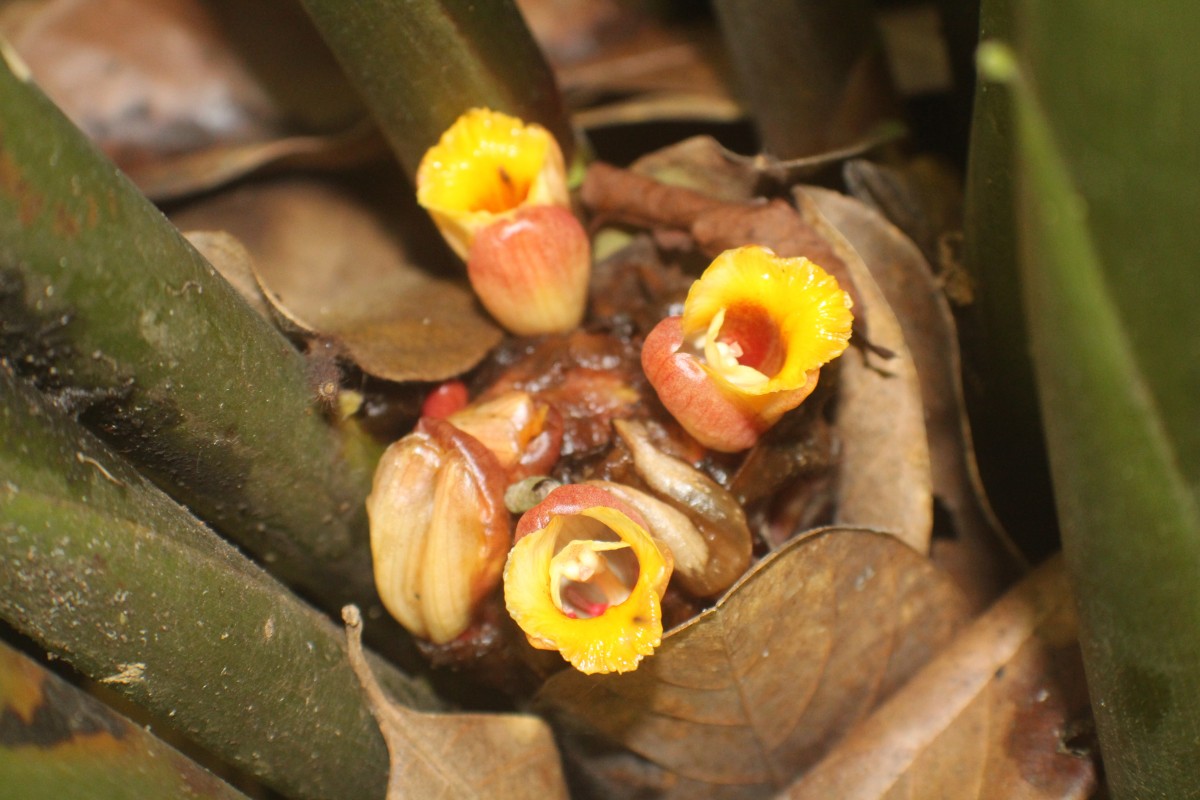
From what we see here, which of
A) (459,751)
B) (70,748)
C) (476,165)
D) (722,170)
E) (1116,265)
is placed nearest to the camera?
(1116,265)

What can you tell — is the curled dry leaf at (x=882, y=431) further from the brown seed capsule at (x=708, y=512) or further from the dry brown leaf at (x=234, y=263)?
the dry brown leaf at (x=234, y=263)

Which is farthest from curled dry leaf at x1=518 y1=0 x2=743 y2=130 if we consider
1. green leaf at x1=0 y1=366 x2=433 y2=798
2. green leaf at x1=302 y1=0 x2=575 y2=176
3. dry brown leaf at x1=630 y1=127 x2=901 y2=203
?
green leaf at x1=0 y1=366 x2=433 y2=798

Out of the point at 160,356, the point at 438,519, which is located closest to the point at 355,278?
the point at 438,519

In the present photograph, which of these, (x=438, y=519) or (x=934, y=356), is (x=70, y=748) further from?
(x=934, y=356)

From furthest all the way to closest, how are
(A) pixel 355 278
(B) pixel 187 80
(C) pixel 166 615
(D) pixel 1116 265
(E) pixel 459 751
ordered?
1. (B) pixel 187 80
2. (A) pixel 355 278
3. (E) pixel 459 751
4. (C) pixel 166 615
5. (D) pixel 1116 265

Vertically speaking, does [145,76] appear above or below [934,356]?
above

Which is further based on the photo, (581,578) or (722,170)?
(722,170)
